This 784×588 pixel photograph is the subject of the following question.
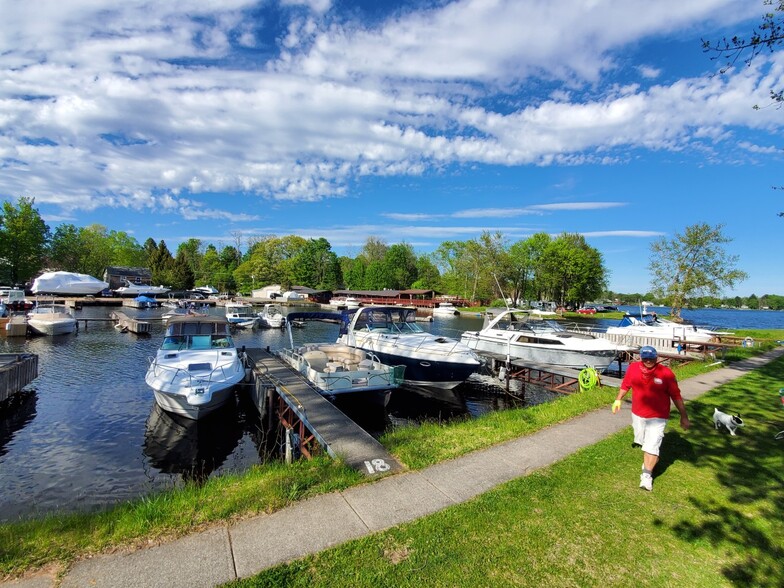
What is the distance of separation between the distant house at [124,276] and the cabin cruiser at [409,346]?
9508cm

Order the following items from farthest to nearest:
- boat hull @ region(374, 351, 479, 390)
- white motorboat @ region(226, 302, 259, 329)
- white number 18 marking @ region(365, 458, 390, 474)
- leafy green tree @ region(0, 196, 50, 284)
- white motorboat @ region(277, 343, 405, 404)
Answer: leafy green tree @ region(0, 196, 50, 284) → white motorboat @ region(226, 302, 259, 329) → boat hull @ region(374, 351, 479, 390) → white motorboat @ region(277, 343, 405, 404) → white number 18 marking @ region(365, 458, 390, 474)

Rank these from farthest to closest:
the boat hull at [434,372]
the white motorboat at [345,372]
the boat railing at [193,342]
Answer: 1. the boat hull at [434,372]
2. the boat railing at [193,342]
3. the white motorboat at [345,372]

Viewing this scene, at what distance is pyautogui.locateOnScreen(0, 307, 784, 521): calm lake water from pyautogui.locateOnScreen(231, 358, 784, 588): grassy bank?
7.33 m

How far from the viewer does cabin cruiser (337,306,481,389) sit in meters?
16.6

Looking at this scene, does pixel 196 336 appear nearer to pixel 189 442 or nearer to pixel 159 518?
pixel 189 442

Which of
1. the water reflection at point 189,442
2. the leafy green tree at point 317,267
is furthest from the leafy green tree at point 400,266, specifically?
the water reflection at point 189,442

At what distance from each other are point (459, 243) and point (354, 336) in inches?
3406

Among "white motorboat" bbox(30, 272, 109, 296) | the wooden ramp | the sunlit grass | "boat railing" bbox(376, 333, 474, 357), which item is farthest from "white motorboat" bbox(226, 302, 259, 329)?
"white motorboat" bbox(30, 272, 109, 296)

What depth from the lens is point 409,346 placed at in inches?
682

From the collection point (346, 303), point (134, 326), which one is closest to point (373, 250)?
point (346, 303)

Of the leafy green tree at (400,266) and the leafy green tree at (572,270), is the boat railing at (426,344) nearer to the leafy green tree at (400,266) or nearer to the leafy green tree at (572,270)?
the leafy green tree at (572,270)

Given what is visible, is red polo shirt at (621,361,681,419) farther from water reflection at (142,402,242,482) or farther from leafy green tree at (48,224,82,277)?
leafy green tree at (48,224,82,277)

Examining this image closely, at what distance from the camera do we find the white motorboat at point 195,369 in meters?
12.2

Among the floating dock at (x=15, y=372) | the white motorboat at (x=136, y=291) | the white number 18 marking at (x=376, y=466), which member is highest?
the white number 18 marking at (x=376, y=466)
